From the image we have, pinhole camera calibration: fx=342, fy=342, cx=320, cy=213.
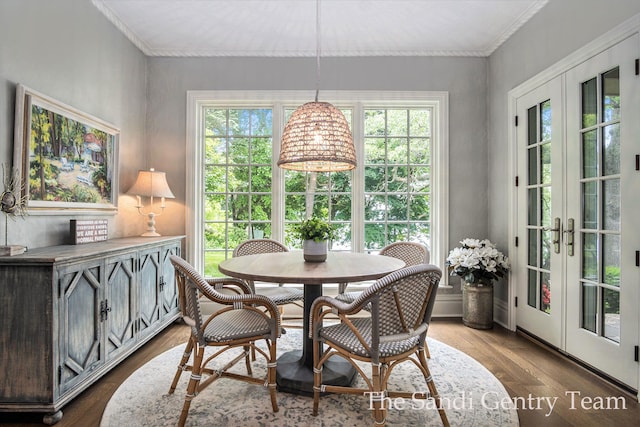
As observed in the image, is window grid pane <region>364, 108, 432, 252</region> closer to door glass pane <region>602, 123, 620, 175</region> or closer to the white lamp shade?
door glass pane <region>602, 123, 620, 175</region>

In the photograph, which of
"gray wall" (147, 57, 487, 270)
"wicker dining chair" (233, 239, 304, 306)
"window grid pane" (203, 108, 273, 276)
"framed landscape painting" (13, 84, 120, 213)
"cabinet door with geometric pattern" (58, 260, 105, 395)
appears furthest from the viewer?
"window grid pane" (203, 108, 273, 276)

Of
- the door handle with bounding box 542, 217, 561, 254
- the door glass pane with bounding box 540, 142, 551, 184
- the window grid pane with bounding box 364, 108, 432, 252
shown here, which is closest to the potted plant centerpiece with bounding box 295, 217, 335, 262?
the window grid pane with bounding box 364, 108, 432, 252

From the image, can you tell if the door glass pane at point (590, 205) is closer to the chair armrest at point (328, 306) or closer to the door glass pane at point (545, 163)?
the door glass pane at point (545, 163)

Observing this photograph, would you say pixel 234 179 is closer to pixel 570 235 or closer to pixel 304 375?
pixel 304 375

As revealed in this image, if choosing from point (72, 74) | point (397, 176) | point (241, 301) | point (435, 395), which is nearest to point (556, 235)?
point (397, 176)

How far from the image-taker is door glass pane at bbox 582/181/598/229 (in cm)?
249

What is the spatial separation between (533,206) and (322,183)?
6.91 ft

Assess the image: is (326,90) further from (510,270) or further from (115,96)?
(510,270)

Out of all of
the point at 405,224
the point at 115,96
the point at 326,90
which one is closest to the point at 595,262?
the point at 405,224

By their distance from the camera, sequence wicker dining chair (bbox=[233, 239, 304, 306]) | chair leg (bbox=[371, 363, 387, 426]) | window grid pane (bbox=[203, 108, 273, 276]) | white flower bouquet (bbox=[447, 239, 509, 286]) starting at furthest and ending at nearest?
window grid pane (bbox=[203, 108, 273, 276]) < white flower bouquet (bbox=[447, 239, 509, 286]) < wicker dining chair (bbox=[233, 239, 304, 306]) < chair leg (bbox=[371, 363, 387, 426])

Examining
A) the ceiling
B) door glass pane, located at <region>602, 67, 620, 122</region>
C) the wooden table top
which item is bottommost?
the wooden table top

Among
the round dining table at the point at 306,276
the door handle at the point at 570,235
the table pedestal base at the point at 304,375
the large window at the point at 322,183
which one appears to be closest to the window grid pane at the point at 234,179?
the large window at the point at 322,183

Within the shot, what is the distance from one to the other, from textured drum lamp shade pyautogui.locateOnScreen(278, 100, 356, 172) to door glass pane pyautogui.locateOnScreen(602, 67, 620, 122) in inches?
70.8

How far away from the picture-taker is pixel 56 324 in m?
1.86
